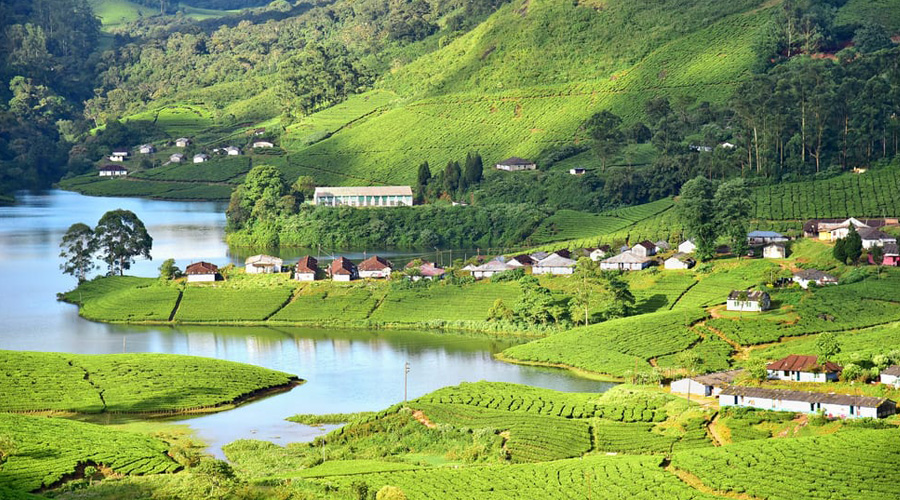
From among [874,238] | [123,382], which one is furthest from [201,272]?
[874,238]

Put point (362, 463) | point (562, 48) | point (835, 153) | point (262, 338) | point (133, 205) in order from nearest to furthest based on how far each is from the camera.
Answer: point (362, 463) < point (262, 338) < point (835, 153) < point (133, 205) < point (562, 48)

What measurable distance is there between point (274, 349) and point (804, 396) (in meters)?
37.6

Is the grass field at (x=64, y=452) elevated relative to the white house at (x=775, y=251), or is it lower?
lower

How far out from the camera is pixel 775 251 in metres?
95.9

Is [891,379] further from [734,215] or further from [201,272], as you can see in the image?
[201,272]

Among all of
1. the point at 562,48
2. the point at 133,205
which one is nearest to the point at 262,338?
the point at 133,205

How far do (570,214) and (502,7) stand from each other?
71.2 metres

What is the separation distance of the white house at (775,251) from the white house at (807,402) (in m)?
36.0

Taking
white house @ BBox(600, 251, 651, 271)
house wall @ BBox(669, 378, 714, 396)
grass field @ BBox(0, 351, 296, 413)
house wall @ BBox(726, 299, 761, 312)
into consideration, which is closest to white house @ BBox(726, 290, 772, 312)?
house wall @ BBox(726, 299, 761, 312)

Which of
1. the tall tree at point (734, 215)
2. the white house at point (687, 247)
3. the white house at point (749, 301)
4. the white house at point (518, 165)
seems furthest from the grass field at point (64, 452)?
the white house at point (518, 165)

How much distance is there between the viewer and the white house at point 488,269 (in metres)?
99.4

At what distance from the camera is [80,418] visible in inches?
2606

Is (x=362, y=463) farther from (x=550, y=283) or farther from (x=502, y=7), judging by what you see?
(x=502, y=7)

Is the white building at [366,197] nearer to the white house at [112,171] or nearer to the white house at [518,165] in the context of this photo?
the white house at [518,165]
